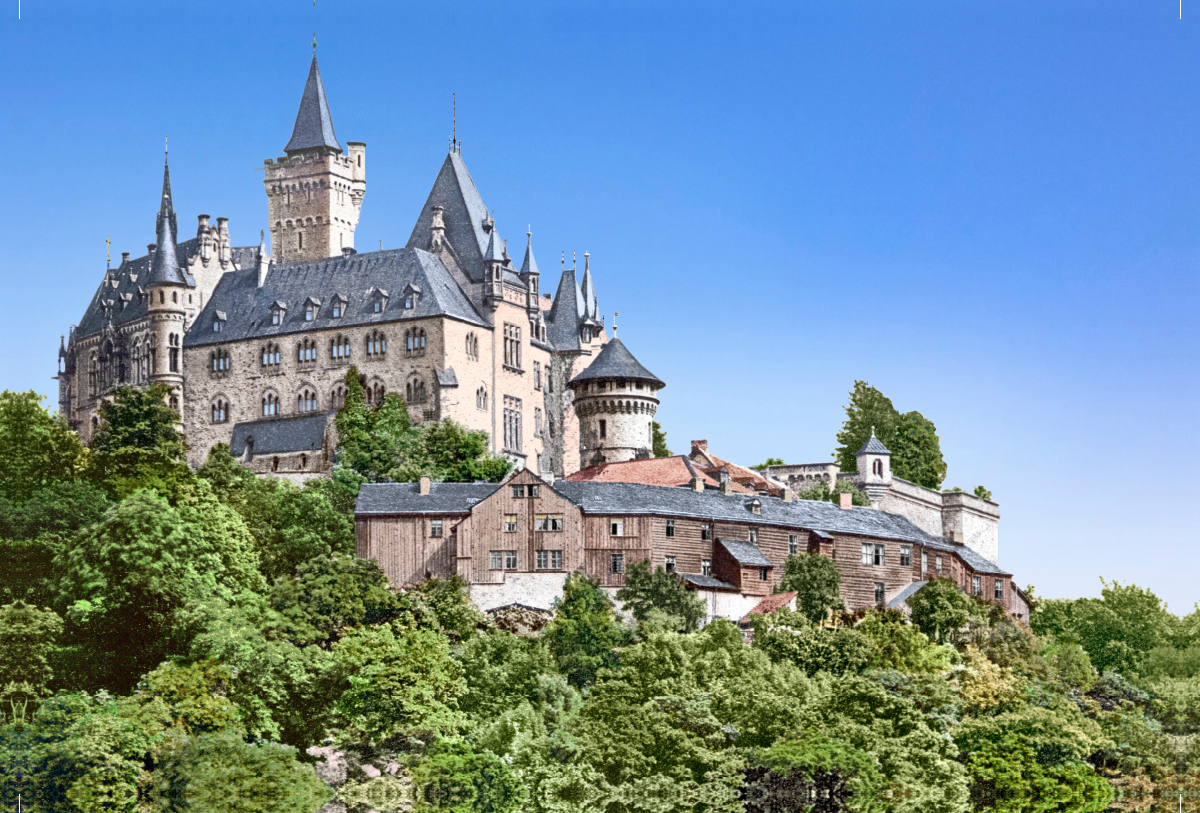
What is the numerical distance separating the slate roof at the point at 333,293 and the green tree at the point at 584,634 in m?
29.7

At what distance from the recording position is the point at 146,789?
58656 mm

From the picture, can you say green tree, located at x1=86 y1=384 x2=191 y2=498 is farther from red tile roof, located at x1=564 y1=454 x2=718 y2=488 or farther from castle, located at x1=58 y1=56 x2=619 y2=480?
red tile roof, located at x1=564 y1=454 x2=718 y2=488

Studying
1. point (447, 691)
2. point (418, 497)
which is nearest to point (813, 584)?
point (418, 497)

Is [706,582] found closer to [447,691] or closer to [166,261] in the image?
[447,691]

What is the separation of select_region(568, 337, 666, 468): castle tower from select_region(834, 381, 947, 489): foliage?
14.3 metres

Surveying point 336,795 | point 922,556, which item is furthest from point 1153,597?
point 336,795

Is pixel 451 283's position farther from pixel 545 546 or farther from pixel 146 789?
pixel 146 789

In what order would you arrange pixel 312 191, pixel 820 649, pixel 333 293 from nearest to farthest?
pixel 820 649, pixel 333 293, pixel 312 191

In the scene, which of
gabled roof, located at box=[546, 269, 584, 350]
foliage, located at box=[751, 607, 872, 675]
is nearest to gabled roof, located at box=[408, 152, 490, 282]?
gabled roof, located at box=[546, 269, 584, 350]

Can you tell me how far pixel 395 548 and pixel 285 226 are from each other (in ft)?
136

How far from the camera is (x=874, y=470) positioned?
101625mm

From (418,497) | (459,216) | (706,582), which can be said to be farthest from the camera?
(459,216)

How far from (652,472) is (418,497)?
15514mm

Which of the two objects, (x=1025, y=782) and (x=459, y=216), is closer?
(x=1025, y=782)
